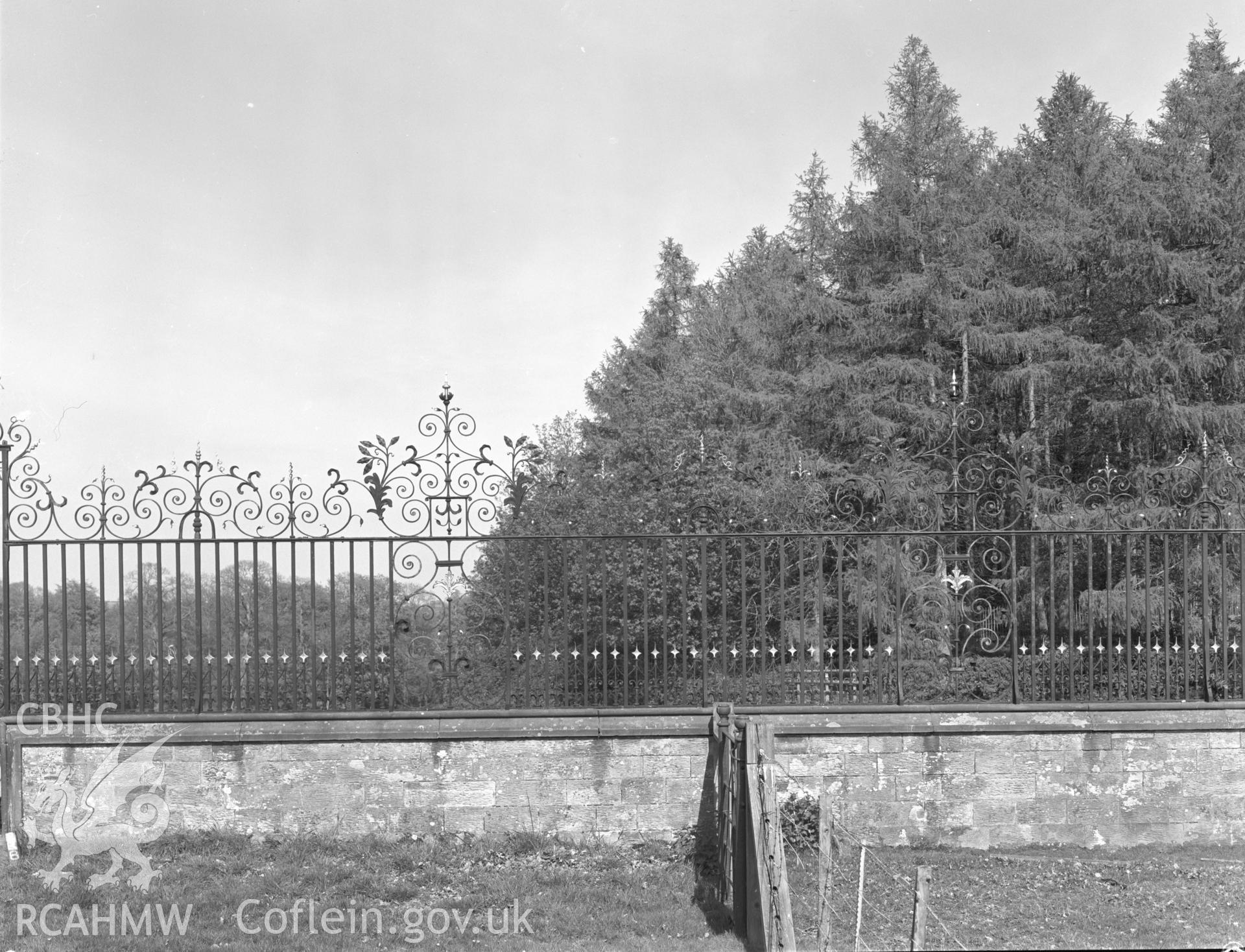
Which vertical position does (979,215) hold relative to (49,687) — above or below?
above

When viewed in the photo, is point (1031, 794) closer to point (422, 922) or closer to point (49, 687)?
point (422, 922)

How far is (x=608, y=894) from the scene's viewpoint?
6332 mm

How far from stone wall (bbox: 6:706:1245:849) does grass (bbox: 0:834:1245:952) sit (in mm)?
172

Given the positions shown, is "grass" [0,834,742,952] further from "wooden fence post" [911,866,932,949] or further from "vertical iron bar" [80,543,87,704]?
"wooden fence post" [911,866,932,949]

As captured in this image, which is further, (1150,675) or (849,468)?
(849,468)

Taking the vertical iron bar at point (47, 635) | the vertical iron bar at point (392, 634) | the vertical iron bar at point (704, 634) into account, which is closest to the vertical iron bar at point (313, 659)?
the vertical iron bar at point (392, 634)

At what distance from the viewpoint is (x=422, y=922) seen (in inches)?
232

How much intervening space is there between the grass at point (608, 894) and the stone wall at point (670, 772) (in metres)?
0.17

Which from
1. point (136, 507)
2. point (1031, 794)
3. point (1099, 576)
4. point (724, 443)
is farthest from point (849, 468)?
point (136, 507)

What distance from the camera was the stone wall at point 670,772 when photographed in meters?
7.26

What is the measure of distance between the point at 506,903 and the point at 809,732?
2582 mm

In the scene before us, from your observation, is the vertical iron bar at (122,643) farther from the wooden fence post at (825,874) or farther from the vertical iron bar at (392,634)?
the wooden fence post at (825,874)

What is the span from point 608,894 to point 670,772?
120cm

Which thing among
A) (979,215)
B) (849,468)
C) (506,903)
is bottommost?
(506,903)
